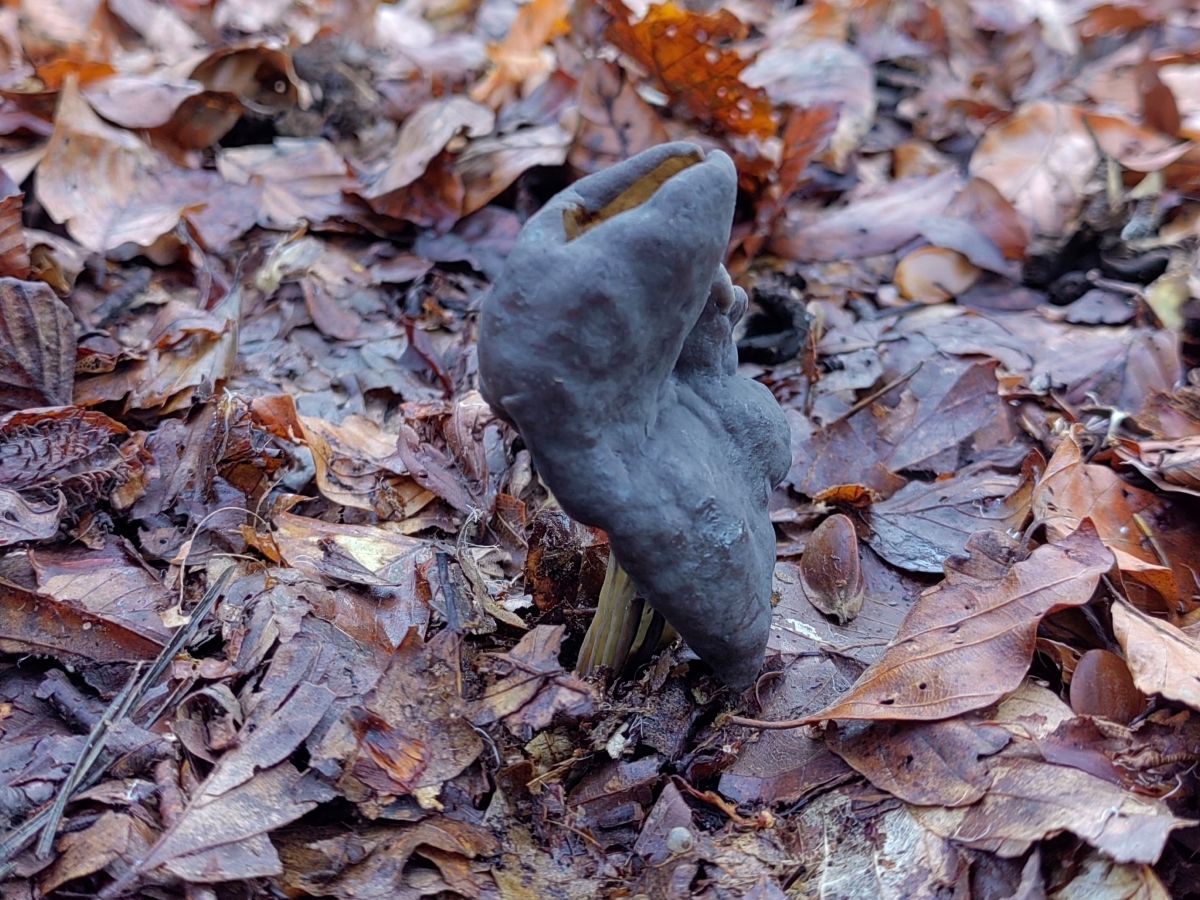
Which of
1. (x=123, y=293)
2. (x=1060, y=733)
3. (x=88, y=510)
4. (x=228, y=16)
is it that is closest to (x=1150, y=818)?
(x=1060, y=733)

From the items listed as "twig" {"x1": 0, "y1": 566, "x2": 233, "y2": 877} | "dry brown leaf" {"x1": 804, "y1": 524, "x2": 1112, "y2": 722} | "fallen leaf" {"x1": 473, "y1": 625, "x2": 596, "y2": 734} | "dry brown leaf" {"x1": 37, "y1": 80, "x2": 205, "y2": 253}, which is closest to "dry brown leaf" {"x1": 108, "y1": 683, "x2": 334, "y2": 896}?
"twig" {"x1": 0, "y1": 566, "x2": 233, "y2": 877}

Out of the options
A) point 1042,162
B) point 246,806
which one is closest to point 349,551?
point 246,806

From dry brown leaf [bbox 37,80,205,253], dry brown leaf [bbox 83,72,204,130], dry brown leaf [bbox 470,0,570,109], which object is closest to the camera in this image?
dry brown leaf [bbox 37,80,205,253]

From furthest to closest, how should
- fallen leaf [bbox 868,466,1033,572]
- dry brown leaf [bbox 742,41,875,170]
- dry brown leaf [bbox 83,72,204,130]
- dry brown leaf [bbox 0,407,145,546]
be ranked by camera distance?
dry brown leaf [bbox 742,41,875,170]
dry brown leaf [bbox 83,72,204,130]
fallen leaf [bbox 868,466,1033,572]
dry brown leaf [bbox 0,407,145,546]

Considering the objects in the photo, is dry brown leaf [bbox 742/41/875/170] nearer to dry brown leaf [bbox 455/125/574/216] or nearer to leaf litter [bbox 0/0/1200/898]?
leaf litter [bbox 0/0/1200/898]

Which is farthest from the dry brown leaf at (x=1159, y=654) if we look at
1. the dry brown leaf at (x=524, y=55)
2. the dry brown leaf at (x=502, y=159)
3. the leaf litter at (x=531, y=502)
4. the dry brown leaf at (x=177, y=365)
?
the dry brown leaf at (x=524, y=55)

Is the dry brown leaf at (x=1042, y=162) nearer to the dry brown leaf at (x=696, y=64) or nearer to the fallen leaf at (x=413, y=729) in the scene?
the dry brown leaf at (x=696, y=64)

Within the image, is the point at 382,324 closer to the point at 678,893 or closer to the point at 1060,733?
the point at 678,893
